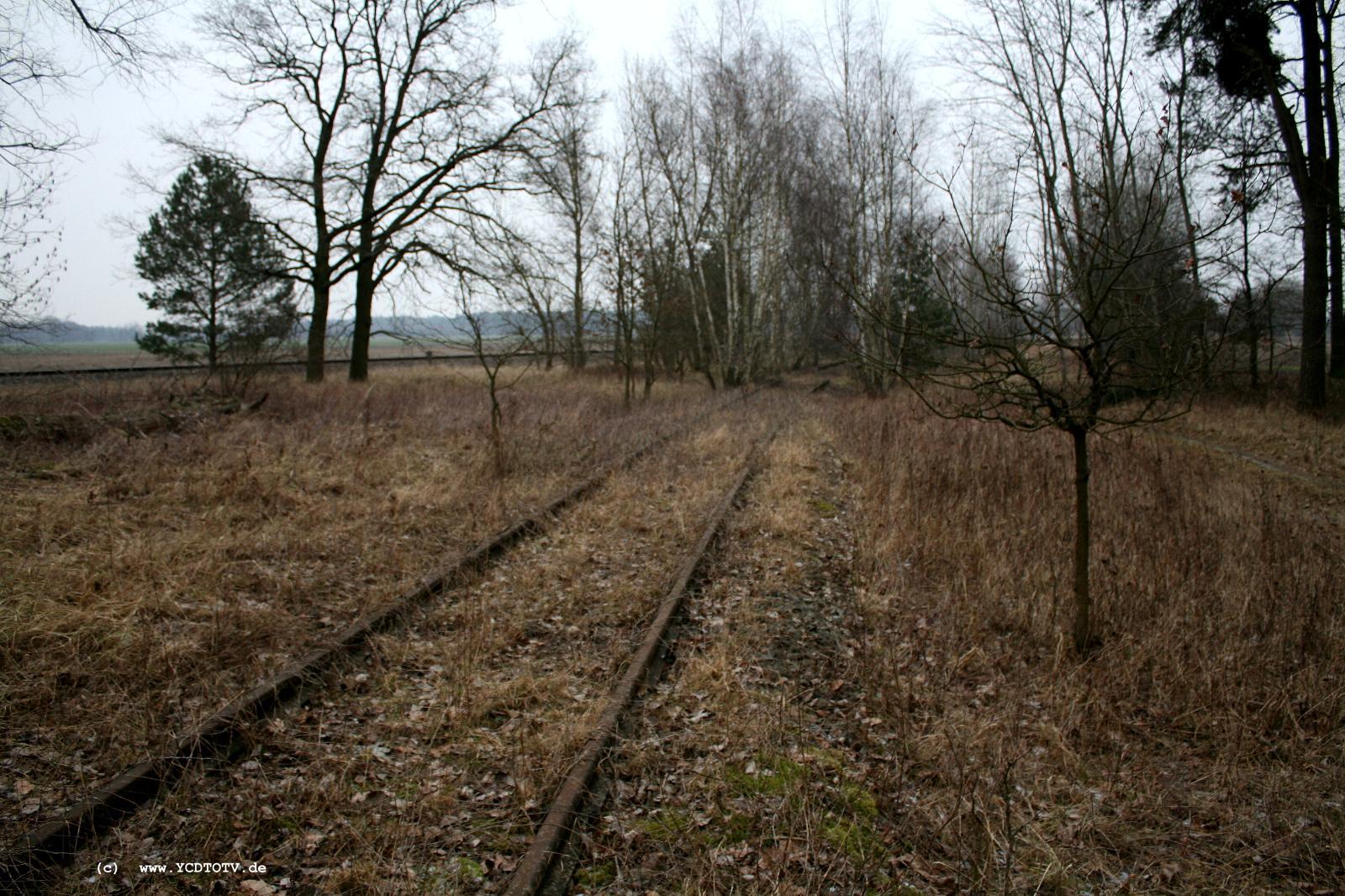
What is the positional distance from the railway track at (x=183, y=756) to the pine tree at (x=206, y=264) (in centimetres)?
1664

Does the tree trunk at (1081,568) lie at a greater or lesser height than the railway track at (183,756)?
greater

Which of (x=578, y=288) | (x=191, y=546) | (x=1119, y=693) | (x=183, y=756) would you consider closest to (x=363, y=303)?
(x=578, y=288)

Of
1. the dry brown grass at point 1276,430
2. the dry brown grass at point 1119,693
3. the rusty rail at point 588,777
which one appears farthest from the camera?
the dry brown grass at point 1276,430

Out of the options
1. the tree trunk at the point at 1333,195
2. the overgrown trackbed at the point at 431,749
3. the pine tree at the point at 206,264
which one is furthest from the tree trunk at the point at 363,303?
the tree trunk at the point at 1333,195

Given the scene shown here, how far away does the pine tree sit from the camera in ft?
70.0

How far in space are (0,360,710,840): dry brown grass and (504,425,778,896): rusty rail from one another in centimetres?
192

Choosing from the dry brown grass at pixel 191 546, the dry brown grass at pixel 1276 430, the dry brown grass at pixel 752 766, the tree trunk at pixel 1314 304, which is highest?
the tree trunk at pixel 1314 304

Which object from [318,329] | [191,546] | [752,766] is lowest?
[752,766]

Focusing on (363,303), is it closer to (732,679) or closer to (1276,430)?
(732,679)

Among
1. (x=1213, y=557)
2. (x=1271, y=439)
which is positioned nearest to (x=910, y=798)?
(x=1213, y=557)

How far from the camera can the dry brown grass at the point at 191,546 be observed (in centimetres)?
359

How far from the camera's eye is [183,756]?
3285 millimetres

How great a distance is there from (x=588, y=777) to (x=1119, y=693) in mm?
3214

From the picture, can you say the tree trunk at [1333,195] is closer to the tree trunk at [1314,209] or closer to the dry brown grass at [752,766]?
the tree trunk at [1314,209]
